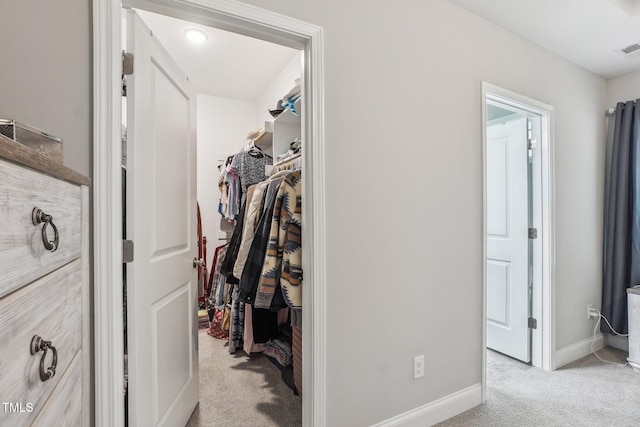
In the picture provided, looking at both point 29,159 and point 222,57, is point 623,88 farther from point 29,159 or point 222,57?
point 29,159

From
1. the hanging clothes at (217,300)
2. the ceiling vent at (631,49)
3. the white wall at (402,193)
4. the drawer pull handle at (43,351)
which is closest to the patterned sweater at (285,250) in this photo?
the white wall at (402,193)

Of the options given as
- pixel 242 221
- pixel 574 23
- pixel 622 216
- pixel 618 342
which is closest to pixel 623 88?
pixel 622 216

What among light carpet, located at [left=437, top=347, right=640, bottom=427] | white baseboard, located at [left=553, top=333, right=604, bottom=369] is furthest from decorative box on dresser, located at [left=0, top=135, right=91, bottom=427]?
white baseboard, located at [left=553, top=333, right=604, bottom=369]

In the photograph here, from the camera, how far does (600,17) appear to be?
2.01 m

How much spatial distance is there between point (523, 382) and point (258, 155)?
278cm

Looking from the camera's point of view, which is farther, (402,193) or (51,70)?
(402,193)

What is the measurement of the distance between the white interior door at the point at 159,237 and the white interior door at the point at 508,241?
2449 millimetres

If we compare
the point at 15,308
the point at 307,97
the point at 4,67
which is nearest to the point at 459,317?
the point at 307,97

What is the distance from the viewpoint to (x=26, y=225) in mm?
469

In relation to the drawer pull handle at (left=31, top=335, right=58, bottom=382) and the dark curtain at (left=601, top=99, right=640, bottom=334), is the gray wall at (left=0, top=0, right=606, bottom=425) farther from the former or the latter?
the dark curtain at (left=601, top=99, right=640, bottom=334)

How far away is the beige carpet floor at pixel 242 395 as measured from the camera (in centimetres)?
179

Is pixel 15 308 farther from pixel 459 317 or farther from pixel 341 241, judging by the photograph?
pixel 459 317

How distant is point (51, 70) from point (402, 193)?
5.00ft

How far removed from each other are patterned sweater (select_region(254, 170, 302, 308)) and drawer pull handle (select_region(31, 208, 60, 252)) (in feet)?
3.48
